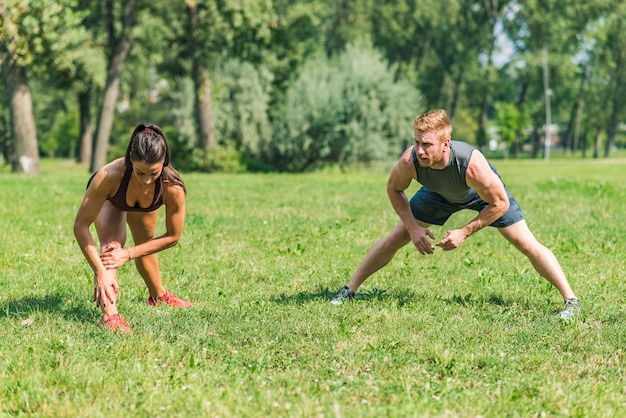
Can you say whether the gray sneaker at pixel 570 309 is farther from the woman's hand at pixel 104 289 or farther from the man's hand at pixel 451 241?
the woman's hand at pixel 104 289

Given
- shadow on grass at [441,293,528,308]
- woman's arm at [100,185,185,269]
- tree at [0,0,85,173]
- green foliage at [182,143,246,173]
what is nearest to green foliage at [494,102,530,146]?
green foliage at [182,143,246,173]

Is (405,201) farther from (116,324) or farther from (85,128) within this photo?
(85,128)

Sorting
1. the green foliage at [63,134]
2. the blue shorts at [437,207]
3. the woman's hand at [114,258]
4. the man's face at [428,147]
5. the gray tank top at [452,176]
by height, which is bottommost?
the green foliage at [63,134]

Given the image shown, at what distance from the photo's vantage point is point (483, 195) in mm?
5934

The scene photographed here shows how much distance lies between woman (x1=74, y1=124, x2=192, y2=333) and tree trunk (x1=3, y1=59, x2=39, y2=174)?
23.6m

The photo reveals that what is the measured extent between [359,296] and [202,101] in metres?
25.7

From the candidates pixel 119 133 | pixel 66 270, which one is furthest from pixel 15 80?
pixel 119 133

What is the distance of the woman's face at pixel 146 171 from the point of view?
5.02 m

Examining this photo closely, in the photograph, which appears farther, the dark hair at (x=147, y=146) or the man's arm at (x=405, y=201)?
the man's arm at (x=405, y=201)

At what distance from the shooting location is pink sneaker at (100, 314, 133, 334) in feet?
17.7

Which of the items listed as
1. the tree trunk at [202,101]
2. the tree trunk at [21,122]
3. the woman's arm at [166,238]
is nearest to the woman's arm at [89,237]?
the woman's arm at [166,238]

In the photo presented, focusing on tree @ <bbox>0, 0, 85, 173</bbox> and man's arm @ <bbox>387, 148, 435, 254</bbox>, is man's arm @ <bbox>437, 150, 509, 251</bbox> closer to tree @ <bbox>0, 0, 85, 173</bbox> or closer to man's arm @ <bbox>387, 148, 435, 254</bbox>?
man's arm @ <bbox>387, 148, 435, 254</bbox>

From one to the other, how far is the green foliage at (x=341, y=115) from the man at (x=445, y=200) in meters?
27.0

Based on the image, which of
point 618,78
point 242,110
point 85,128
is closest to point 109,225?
point 242,110
